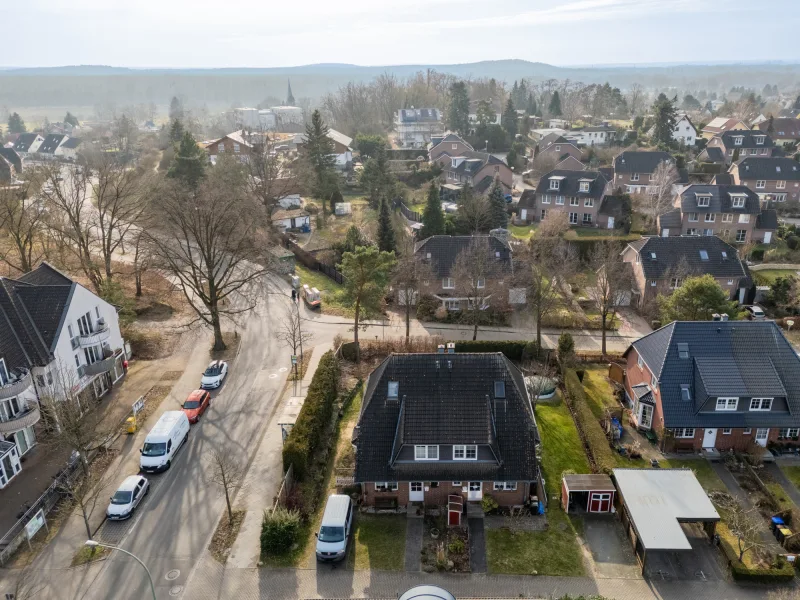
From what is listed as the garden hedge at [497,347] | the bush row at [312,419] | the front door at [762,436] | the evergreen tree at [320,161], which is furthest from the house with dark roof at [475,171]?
the front door at [762,436]

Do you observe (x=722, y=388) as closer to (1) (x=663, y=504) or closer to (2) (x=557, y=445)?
(1) (x=663, y=504)

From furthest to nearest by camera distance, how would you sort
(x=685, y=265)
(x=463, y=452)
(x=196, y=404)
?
(x=685, y=265)
(x=196, y=404)
(x=463, y=452)

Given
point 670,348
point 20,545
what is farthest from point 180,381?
point 670,348

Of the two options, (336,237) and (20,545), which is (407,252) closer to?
(336,237)

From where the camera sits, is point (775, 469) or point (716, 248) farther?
point (716, 248)

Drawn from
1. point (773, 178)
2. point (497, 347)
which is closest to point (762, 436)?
point (497, 347)

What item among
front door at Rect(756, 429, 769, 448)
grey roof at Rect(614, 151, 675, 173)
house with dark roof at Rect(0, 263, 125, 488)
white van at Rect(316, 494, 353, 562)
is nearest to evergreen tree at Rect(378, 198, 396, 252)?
house with dark roof at Rect(0, 263, 125, 488)

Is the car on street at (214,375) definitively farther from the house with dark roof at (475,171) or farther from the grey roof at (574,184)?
the grey roof at (574,184)
